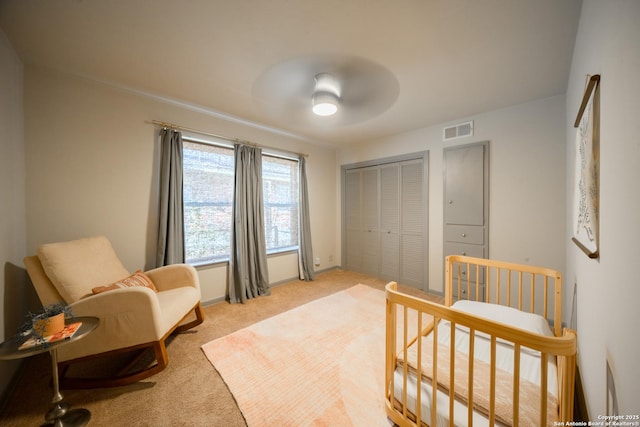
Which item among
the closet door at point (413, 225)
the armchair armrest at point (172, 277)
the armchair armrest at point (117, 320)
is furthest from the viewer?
the closet door at point (413, 225)

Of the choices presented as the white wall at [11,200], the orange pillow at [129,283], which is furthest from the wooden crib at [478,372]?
the white wall at [11,200]

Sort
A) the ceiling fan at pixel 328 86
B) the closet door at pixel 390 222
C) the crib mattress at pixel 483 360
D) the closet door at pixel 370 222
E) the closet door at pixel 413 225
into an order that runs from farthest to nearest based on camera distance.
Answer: the closet door at pixel 370 222 < the closet door at pixel 390 222 < the closet door at pixel 413 225 < the ceiling fan at pixel 328 86 < the crib mattress at pixel 483 360

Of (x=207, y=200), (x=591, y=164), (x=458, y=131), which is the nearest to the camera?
(x=591, y=164)

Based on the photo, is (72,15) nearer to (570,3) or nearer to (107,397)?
(107,397)

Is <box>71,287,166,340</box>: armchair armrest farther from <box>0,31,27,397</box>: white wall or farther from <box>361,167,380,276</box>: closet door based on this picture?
<box>361,167,380,276</box>: closet door

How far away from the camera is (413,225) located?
345cm

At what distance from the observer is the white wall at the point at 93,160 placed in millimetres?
1931

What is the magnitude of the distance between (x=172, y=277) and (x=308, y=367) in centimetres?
148

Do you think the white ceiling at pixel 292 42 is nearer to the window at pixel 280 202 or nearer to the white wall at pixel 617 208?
the white wall at pixel 617 208

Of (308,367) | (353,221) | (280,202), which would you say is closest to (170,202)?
(280,202)

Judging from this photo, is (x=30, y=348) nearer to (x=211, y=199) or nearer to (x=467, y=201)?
(x=211, y=199)

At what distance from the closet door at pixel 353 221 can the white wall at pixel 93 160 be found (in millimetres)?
2477

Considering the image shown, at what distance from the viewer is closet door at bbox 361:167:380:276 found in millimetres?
3896

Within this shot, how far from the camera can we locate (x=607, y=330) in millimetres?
882
